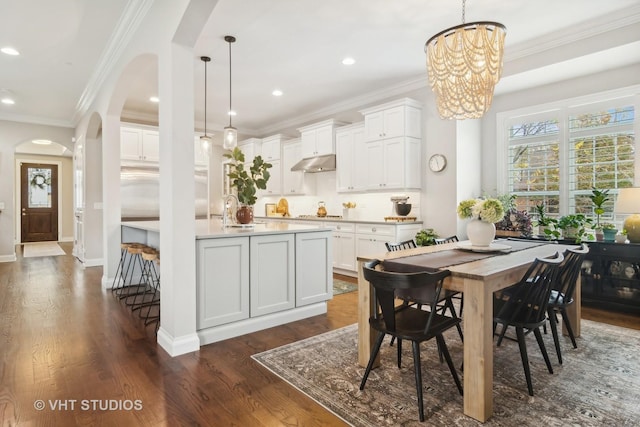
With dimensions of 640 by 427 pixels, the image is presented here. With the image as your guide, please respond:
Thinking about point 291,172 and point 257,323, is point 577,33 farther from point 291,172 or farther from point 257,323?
point 291,172

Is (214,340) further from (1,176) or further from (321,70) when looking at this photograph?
(1,176)

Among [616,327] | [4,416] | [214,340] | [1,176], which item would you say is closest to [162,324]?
[214,340]

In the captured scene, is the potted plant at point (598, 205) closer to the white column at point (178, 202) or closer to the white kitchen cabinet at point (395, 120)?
the white kitchen cabinet at point (395, 120)

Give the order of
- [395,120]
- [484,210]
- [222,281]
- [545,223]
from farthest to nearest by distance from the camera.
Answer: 1. [395,120]
2. [545,223]
3. [222,281]
4. [484,210]

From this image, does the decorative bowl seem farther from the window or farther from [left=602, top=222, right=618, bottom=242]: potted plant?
[left=602, top=222, right=618, bottom=242]: potted plant

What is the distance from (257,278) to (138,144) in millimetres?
4572

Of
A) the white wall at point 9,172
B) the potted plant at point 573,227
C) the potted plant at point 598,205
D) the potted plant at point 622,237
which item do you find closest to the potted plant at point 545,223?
the potted plant at point 573,227

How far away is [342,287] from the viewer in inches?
195

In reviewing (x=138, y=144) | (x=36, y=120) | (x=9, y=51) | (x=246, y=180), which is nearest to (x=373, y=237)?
(x=246, y=180)

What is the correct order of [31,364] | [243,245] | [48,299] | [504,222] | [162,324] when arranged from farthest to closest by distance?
[504,222], [48,299], [243,245], [162,324], [31,364]

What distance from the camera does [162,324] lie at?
3.02m

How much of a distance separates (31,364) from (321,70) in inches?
169

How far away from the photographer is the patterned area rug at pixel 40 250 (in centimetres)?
819

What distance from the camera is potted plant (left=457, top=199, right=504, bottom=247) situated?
8.93ft
